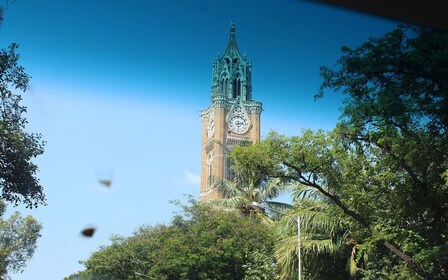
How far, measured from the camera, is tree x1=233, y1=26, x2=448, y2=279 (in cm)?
1305

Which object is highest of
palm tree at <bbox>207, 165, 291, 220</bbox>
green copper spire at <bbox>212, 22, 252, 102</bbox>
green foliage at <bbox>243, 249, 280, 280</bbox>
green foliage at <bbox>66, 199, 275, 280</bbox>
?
green copper spire at <bbox>212, 22, 252, 102</bbox>

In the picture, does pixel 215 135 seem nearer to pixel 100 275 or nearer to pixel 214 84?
pixel 214 84

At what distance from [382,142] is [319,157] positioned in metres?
2.13

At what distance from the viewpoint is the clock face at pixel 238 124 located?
76688 millimetres

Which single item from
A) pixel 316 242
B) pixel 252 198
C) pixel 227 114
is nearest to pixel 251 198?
pixel 252 198

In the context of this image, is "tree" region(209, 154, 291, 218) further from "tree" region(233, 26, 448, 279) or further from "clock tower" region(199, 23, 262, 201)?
"clock tower" region(199, 23, 262, 201)

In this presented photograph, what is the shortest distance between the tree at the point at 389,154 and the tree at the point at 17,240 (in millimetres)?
16126

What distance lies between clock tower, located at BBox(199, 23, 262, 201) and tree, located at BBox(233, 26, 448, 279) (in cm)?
5582

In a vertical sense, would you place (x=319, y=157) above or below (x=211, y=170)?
below

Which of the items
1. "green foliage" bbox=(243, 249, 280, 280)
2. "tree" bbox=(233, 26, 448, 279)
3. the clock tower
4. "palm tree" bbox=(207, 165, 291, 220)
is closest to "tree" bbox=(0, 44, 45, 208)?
"tree" bbox=(233, 26, 448, 279)

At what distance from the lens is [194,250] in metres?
30.7

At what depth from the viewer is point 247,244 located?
100 ft

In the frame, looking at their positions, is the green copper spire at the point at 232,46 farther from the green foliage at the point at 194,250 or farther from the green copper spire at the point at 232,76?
the green foliage at the point at 194,250

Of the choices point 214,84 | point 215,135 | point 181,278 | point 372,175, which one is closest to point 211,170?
point 215,135
